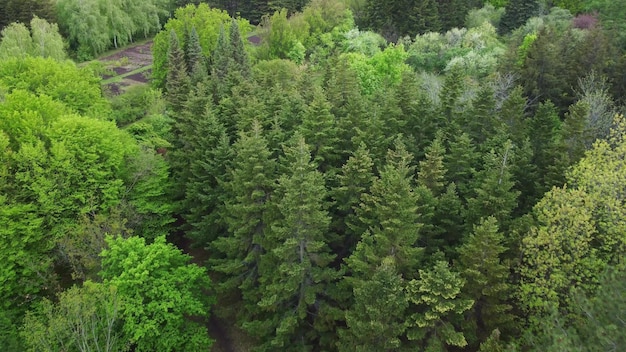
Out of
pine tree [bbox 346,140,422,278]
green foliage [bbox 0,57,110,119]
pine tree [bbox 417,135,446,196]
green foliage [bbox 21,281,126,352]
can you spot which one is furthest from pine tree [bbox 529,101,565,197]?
green foliage [bbox 0,57,110,119]

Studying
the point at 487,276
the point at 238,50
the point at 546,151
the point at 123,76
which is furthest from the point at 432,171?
the point at 123,76

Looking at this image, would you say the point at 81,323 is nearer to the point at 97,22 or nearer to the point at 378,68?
the point at 378,68

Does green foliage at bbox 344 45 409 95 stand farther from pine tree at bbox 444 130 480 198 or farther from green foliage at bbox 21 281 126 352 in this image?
green foliage at bbox 21 281 126 352

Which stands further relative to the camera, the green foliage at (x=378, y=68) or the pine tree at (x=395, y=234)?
the green foliage at (x=378, y=68)

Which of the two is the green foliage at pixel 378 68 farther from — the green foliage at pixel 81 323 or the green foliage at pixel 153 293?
the green foliage at pixel 81 323

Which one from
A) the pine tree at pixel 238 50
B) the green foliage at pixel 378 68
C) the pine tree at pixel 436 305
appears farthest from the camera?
the pine tree at pixel 238 50

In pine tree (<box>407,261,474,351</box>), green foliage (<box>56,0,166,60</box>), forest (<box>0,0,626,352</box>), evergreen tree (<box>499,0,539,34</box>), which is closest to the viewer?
pine tree (<box>407,261,474,351</box>)

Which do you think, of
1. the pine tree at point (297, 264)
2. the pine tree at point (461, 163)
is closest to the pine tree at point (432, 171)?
the pine tree at point (461, 163)
